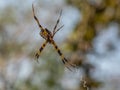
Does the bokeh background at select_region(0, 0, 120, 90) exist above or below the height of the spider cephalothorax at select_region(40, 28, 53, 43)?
above

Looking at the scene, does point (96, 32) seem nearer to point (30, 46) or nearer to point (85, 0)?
point (30, 46)

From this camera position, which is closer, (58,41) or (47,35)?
(47,35)

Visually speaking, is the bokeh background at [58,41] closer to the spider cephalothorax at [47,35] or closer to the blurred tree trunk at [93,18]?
the blurred tree trunk at [93,18]

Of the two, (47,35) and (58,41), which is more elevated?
(58,41)

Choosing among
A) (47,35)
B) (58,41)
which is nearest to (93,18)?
(58,41)

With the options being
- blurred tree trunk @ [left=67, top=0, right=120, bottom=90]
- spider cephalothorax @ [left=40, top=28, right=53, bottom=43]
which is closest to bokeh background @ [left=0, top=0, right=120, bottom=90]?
blurred tree trunk @ [left=67, top=0, right=120, bottom=90]

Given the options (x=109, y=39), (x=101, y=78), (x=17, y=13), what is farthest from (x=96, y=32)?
(x=17, y=13)

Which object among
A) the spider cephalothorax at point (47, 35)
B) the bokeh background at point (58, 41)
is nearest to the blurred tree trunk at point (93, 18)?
the bokeh background at point (58, 41)

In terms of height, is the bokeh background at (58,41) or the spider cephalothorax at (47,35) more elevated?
the bokeh background at (58,41)

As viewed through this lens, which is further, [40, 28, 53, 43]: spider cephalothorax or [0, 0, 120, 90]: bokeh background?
[0, 0, 120, 90]: bokeh background

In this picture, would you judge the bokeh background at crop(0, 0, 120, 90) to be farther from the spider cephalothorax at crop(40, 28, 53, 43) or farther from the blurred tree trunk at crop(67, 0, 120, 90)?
the spider cephalothorax at crop(40, 28, 53, 43)

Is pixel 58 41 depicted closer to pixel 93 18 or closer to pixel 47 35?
pixel 93 18
